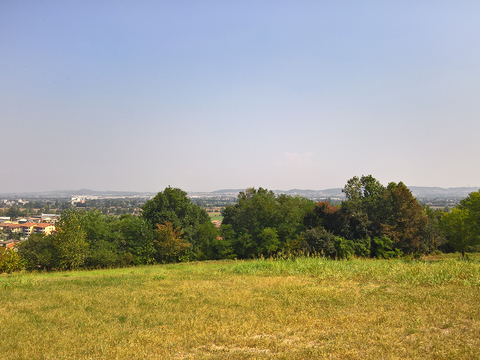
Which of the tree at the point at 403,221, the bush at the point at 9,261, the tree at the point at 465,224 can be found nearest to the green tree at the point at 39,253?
the bush at the point at 9,261

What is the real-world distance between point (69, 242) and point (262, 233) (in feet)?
73.0

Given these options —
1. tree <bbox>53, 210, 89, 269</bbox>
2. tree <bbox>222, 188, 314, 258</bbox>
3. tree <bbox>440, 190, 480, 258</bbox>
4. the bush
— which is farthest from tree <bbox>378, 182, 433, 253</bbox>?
the bush

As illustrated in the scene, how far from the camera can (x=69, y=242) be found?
32781 millimetres

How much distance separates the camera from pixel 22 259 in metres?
32.8

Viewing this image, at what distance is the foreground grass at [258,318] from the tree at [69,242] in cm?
1763

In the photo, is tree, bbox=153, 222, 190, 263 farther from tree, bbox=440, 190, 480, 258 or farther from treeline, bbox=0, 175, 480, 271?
tree, bbox=440, 190, 480, 258

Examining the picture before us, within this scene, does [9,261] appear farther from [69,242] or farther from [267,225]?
[267,225]

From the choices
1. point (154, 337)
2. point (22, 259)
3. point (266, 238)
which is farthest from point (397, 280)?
point (22, 259)

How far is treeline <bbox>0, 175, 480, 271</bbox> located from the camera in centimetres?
3338

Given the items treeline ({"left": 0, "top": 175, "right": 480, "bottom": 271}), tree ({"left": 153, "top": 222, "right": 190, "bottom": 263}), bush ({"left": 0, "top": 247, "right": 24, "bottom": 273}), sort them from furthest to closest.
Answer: tree ({"left": 153, "top": 222, "right": 190, "bottom": 263}) → treeline ({"left": 0, "top": 175, "right": 480, "bottom": 271}) → bush ({"left": 0, "top": 247, "right": 24, "bottom": 273})

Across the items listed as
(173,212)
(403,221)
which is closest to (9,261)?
(173,212)

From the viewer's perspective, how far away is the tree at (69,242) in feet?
107

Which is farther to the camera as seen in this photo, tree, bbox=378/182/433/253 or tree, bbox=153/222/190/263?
tree, bbox=153/222/190/263

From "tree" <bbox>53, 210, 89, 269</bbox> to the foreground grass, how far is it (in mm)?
17634
